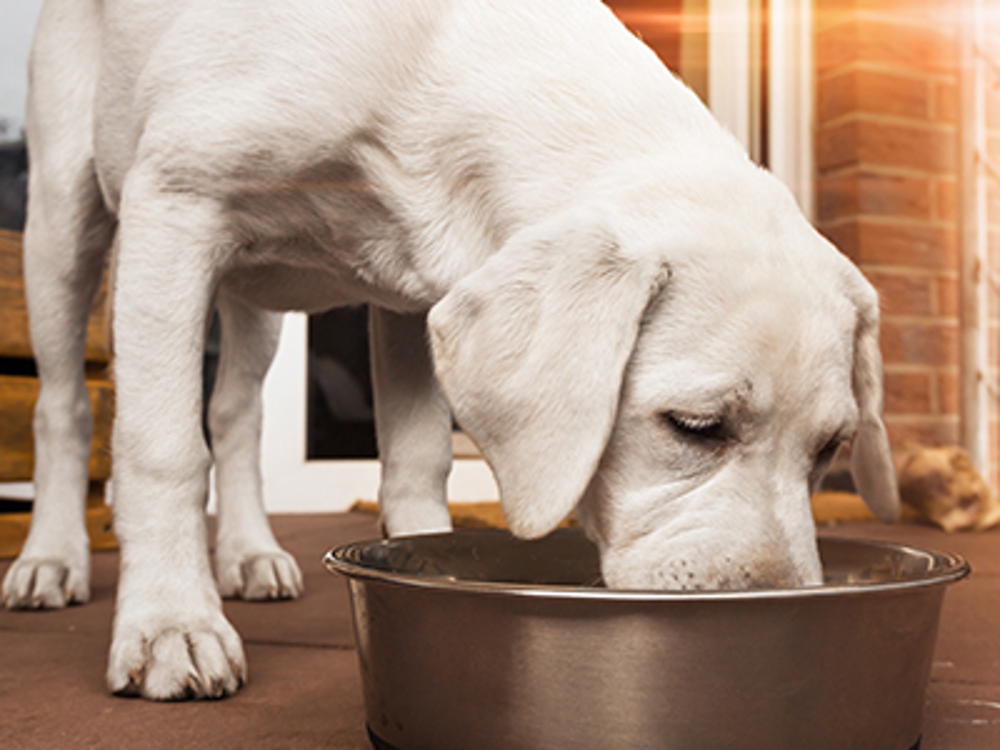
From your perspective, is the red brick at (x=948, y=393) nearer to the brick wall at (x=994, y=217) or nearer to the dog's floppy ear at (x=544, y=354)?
the brick wall at (x=994, y=217)

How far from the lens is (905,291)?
449 cm

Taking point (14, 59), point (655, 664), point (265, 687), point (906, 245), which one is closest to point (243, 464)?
point (265, 687)

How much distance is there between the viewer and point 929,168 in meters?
4.61

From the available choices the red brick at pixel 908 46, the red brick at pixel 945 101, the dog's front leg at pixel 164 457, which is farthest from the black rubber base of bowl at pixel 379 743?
the red brick at pixel 945 101

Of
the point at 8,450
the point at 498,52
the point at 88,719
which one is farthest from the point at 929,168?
the point at 88,719

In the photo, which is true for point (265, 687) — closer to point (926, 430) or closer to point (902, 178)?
point (926, 430)

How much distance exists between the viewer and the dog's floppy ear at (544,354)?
1289mm

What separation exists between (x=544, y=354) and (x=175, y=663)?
2.20 feet

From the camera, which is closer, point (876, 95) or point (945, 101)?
point (876, 95)

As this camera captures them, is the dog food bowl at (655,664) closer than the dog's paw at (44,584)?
Yes

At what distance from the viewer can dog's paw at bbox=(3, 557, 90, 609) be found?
2.21 m

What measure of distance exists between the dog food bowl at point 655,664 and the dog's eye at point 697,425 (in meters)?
0.32

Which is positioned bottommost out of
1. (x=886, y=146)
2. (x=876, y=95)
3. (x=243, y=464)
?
(x=243, y=464)

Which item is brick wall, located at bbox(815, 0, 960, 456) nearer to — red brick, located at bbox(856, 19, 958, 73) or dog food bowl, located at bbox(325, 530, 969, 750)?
red brick, located at bbox(856, 19, 958, 73)
